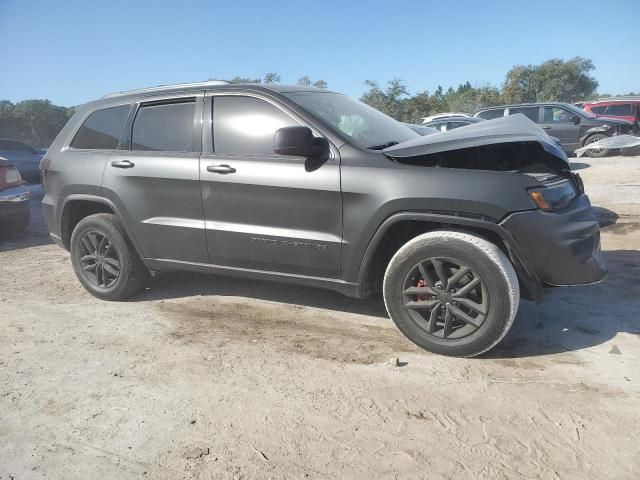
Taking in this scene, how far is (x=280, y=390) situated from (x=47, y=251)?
16.5 ft

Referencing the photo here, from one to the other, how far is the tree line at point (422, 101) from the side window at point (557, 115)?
9404mm

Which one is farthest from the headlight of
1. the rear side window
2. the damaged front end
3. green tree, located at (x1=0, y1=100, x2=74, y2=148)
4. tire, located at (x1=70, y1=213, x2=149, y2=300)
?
green tree, located at (x1=0, y1=100, x2=74, y2=148)

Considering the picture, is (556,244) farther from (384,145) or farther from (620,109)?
(620,109)

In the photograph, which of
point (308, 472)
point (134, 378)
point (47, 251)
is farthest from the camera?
point (47, 251)

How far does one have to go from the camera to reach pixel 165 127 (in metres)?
4.18

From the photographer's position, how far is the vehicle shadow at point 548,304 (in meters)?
3.43

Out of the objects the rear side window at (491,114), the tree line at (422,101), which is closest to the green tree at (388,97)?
the tree line at (422,101)

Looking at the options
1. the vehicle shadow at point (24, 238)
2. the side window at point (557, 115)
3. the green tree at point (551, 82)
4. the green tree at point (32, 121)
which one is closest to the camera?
the vehicle shadow at point (24, 238)

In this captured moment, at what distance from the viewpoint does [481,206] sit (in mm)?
3088

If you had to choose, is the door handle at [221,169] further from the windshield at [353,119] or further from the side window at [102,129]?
the side window at [102,129]

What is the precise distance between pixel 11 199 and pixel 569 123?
1308cm

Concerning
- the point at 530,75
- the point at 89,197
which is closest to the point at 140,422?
the point at 89,197

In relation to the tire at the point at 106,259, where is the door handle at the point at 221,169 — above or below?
above

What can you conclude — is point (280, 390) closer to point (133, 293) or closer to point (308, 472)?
point (308, 472)
